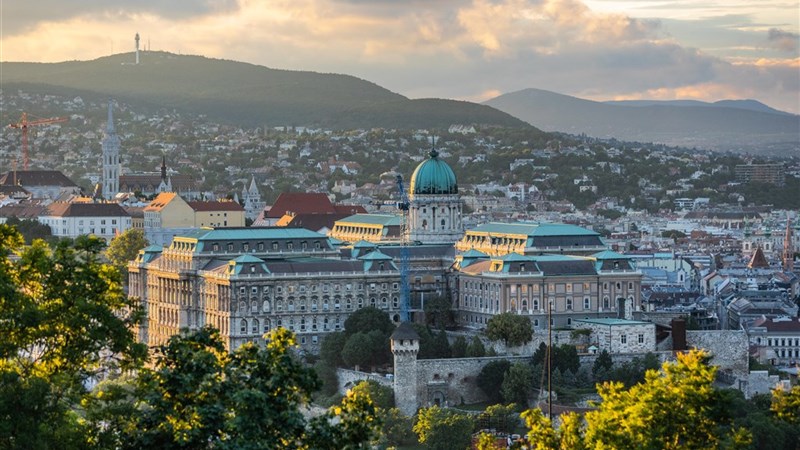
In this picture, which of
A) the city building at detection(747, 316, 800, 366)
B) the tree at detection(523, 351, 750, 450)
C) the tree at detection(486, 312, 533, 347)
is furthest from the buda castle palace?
the tree at detection(523, 351, 750, 450)

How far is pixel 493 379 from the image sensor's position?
104m

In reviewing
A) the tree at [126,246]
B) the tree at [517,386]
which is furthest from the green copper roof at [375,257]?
the tree at [126,246]

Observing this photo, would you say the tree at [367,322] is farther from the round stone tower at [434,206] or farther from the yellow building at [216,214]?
the yellow building at [216,214]

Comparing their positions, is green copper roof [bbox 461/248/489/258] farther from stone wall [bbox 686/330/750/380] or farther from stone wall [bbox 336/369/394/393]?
stone wall [bbox 336/369/394/393]

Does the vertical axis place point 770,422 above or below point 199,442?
below

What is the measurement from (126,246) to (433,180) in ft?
99.7

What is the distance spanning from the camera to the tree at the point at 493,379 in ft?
342

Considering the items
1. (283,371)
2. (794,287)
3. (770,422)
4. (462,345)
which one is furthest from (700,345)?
(283,371)

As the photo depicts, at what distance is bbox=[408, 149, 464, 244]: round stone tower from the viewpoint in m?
139

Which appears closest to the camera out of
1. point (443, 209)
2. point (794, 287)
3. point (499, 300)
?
point (499, 300)

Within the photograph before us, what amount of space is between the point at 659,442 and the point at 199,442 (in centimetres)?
1576

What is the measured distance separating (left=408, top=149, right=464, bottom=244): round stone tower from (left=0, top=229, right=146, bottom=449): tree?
3586 inches

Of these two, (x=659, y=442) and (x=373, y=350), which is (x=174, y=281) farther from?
(x=659, y=442)

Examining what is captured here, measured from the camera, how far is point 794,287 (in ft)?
547
